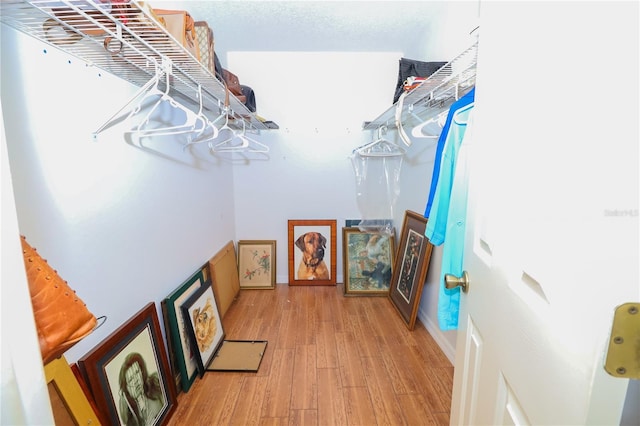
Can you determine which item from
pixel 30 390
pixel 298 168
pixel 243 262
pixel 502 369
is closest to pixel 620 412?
pixel 502 369

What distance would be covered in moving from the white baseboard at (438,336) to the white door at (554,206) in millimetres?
1196

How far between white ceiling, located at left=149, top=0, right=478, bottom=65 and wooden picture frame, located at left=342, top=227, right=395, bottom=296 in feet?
5.44

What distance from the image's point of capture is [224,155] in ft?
8.59

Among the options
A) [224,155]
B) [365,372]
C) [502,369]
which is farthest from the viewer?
[224,155]

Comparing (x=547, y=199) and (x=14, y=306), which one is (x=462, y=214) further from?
(x=14, y=306)

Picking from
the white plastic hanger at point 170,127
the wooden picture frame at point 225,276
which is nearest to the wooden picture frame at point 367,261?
the wooden picture frame at point 225,276

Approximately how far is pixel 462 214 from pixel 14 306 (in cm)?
127

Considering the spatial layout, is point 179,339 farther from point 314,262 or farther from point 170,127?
point 314,262

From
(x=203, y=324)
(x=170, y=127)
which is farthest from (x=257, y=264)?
(x=170, y=127)

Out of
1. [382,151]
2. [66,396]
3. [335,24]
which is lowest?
[66,396]

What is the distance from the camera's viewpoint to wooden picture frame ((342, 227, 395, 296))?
2.76m

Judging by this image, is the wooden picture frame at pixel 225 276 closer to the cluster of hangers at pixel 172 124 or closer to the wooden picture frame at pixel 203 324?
the wooden picture frame at pixel 203 324

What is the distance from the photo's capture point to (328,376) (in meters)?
1.70

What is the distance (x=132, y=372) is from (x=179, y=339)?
35 centimetres
